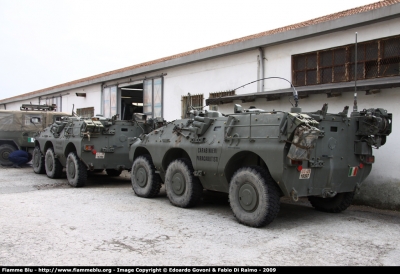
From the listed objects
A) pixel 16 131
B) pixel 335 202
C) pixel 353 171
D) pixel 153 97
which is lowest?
pixel 335 202

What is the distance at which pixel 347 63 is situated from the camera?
30.0 feet

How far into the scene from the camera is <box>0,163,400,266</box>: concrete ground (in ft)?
15.4

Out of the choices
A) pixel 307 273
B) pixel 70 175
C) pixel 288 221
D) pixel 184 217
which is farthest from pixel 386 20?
pixel 70 175

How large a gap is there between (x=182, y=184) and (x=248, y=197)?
184cm

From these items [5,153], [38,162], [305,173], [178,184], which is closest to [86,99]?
[5,153]

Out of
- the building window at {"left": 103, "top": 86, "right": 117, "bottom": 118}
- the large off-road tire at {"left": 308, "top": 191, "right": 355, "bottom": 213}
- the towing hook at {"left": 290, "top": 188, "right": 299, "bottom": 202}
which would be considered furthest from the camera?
the building window at {"left": 103, "top": 86, "right": 117, "bottom": 118}

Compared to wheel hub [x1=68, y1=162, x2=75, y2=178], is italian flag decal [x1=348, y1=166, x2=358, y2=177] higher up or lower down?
higher up

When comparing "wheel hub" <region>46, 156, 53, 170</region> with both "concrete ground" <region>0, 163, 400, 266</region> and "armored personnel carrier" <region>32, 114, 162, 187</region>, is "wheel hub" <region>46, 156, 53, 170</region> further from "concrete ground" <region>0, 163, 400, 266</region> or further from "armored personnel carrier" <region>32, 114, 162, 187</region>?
"concrete ground" <region>0, 163, 400, 266</region>

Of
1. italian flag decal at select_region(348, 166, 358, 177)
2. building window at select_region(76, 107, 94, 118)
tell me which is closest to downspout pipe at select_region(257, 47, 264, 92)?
italian flag decal at select_region(348, 166, 358, 177)

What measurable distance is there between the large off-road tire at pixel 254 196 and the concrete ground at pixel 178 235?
18 centimetres

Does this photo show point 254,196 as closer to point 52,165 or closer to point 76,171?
point 76,171

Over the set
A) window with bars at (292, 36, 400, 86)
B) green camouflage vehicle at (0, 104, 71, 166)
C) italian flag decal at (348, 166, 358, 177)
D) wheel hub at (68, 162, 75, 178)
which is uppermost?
window with bars at (292, 36, 400, 86)

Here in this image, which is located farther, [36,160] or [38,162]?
[36,160]

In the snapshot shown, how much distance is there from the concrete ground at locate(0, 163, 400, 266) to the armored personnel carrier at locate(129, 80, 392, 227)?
1.36ft
